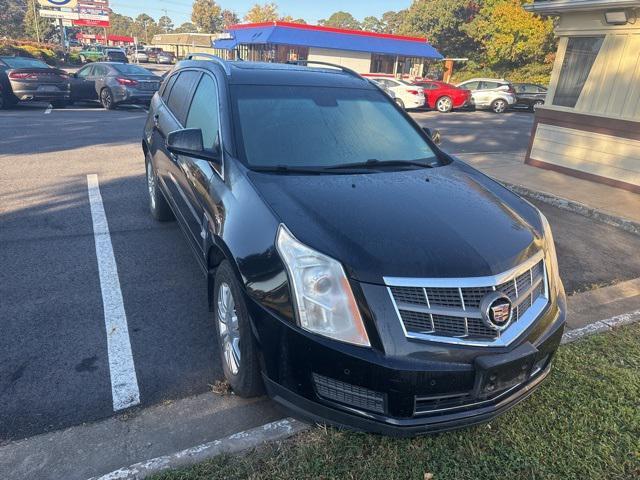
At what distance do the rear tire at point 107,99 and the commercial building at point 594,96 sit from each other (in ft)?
39.4

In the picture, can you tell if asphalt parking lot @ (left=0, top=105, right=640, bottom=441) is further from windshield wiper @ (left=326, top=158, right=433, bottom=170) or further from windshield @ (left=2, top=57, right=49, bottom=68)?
windshield @ (left=2, top=57, right=49, bottom=68)

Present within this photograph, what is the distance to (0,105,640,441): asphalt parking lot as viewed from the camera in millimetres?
2855

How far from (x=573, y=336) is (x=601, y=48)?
6.84m

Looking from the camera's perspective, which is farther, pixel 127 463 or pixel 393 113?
pixel 393 113

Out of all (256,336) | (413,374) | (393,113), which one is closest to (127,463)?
(256,336)

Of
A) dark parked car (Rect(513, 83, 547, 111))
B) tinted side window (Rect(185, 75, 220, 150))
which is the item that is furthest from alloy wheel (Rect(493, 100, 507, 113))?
tinted side window (Rect(185, 75, 220, 150))

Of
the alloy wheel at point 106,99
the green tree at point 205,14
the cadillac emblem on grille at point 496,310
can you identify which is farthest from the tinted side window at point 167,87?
the green tree at point 205,14

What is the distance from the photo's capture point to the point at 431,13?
41844mm

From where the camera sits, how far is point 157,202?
547 cm

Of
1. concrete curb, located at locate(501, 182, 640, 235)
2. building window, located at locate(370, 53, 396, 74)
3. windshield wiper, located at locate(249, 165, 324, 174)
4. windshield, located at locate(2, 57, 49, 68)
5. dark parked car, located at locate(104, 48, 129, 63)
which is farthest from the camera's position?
dark parked car, located at locate(104, 48, 129, 63)

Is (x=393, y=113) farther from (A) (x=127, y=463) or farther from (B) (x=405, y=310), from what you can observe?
(A) (x=127, y=463)

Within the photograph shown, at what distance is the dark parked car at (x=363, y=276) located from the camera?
2.16 meters

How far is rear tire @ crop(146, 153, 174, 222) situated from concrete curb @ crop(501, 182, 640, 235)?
14.5 ft

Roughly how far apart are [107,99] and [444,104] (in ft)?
45.7
